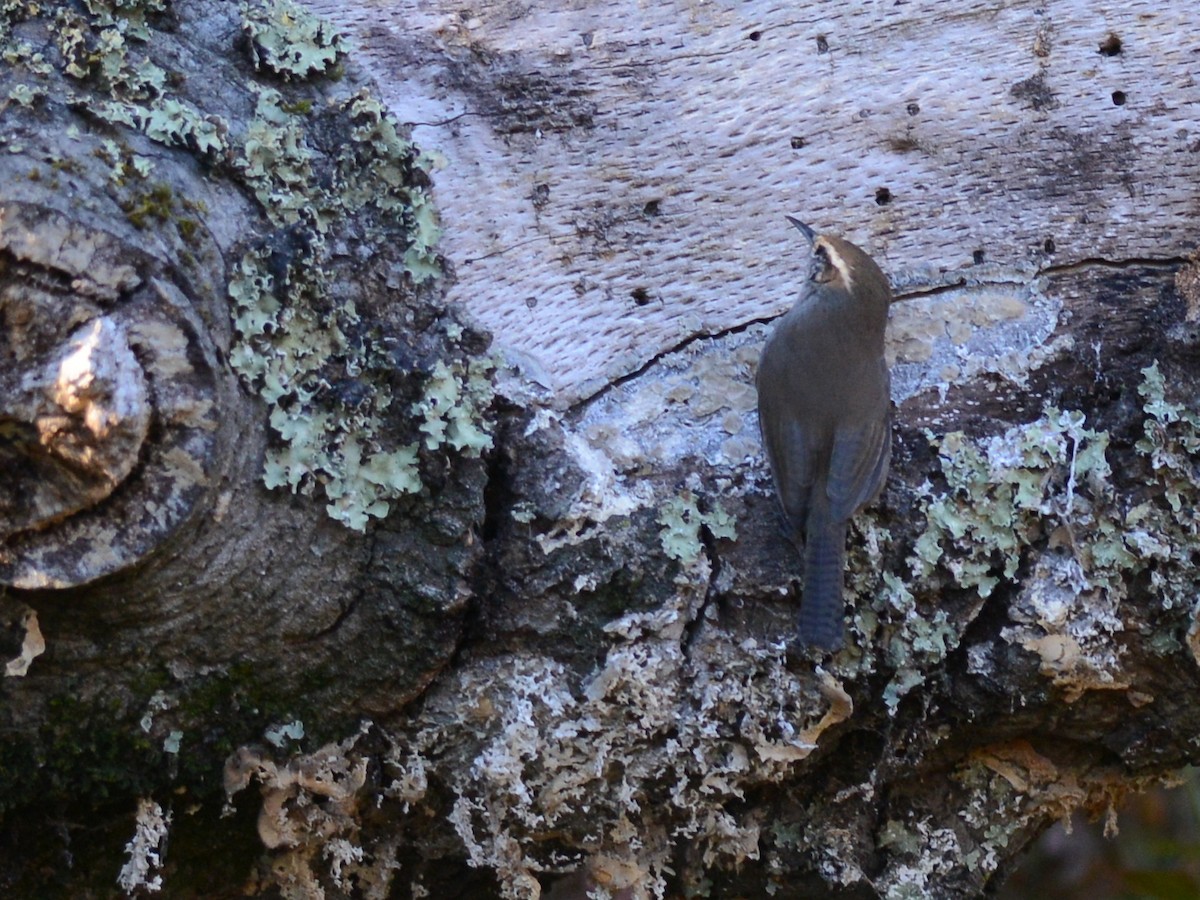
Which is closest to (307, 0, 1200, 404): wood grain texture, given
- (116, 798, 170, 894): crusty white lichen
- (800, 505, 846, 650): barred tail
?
(800, 505, 846, 650): barred tail

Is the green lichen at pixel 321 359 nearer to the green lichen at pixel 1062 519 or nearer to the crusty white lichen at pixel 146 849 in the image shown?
the crusty white lichen at pixel 146 849

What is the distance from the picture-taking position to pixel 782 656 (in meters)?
2.19

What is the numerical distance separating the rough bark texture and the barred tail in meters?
0.04

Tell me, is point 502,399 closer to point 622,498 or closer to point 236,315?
point 622,498

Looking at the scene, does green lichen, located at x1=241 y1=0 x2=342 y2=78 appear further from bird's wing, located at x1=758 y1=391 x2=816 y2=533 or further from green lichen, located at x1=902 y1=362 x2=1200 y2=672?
green lichen, located at x1=902 y1=362 x2=1200 y2=672

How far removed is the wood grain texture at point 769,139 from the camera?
239cm

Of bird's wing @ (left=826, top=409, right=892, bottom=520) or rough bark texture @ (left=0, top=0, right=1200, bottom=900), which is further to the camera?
bird's wing @ (left=826, top=409, right=892, bottom=520)

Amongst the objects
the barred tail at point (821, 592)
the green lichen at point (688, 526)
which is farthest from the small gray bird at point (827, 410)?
the green lichen at point (688, 526)

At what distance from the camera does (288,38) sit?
90.6 inches

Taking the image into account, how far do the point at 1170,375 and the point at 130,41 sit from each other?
6.09ft

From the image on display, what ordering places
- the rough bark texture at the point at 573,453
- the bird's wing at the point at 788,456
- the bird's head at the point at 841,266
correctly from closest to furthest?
the rough bark texture at the point at 573,453 < the bird's wing at the point at 788,456 < the bird's head at the point at 841,266

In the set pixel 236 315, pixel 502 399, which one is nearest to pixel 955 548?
pixel 502 399

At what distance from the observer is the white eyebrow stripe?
2418 millimetres

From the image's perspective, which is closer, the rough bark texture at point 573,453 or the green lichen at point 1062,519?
the rough bark texture at point 573,453
